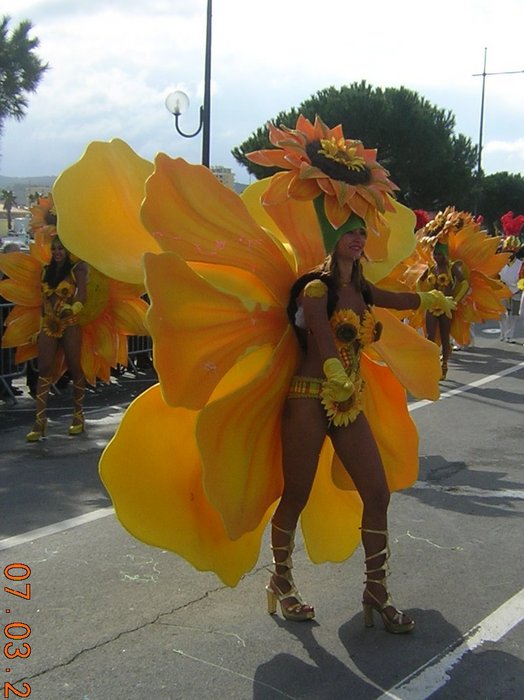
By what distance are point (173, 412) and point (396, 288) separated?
198 cm

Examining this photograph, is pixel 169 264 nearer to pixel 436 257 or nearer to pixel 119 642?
pixel 119 642

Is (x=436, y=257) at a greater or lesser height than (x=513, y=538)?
greater

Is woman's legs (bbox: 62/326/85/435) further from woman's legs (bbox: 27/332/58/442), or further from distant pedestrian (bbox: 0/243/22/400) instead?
distant pedestrian (bbox: 0/243/22/400)

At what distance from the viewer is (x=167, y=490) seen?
3.99 m

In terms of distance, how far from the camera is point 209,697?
11.7 ft

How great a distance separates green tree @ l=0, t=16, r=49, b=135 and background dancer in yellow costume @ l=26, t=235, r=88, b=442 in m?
9.88

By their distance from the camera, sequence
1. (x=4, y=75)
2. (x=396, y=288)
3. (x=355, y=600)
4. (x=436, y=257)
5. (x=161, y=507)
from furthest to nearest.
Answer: (x=4, y=75)
(x=436, y=257)
(x=396, y=288)
(x=355, y=600)
(x=161, y=507)

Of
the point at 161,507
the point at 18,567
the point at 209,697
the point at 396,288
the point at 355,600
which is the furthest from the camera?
the point at 396,288

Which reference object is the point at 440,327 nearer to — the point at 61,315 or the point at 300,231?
the point at 61,315

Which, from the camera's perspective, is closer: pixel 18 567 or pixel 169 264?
pixel 169 264

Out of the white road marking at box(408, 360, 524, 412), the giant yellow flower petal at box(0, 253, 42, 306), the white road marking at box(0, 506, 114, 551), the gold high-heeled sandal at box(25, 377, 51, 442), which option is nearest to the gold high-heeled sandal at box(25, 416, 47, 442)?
the gold high-heeled sandal at box(25, 377, 51, 442)

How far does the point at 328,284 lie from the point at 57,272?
468 cm

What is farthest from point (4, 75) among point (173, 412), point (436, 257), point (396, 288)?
point (173, 412)

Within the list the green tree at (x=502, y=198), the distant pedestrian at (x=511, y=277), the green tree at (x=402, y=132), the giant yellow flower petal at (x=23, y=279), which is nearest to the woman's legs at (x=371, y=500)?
the giant yellow flower petal at (x=23, y=279)
